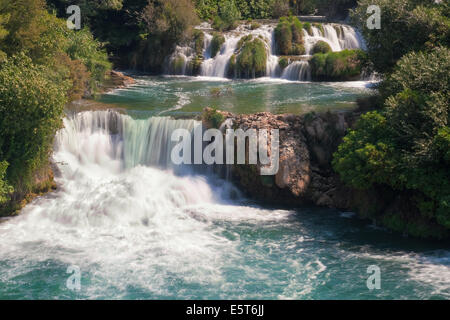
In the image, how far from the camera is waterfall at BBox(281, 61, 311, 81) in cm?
3253

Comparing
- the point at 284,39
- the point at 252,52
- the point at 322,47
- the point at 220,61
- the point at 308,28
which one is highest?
the point at 308,28

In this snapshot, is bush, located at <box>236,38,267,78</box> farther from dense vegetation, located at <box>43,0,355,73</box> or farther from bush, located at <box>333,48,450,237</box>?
bush, located at <box>333,48,450,237</box>

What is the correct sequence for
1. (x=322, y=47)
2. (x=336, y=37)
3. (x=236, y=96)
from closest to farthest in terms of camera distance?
(x=236, y=96) → (x=322, y=47) → (x=336, y=37)

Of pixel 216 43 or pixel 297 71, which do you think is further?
pixel 216 43

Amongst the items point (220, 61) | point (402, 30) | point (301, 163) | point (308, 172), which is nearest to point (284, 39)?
point (220, 61)

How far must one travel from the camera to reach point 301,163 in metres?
20.0

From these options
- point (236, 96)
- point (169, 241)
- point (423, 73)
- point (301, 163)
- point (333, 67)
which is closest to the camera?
point (169, 241)

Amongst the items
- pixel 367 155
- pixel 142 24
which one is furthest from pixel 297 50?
pixel 367 155

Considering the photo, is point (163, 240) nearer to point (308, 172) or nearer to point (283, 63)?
point (308, 172)

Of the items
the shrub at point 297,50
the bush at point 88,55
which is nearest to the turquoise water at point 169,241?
the bush at point 88,55

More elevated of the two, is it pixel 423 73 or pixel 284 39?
pixel 284 39

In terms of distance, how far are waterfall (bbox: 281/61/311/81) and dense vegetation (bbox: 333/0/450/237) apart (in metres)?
13.0

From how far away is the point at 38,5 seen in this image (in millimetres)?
22078

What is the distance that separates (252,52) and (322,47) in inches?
175
